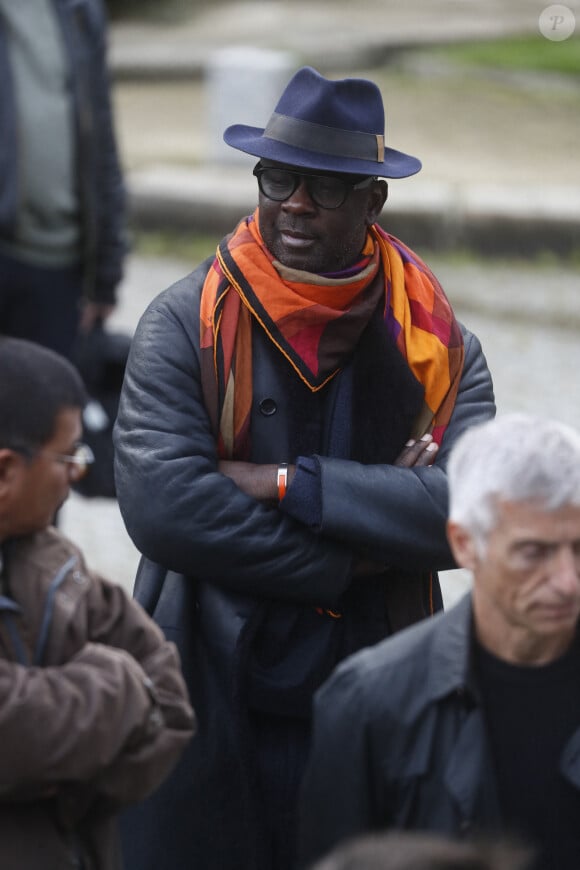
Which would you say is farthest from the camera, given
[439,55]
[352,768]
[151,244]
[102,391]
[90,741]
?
[439,55]

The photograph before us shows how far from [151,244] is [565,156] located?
11.3 ft

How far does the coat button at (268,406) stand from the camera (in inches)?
135

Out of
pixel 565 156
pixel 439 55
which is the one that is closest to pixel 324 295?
pixel 565 156

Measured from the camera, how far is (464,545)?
8.74 ft

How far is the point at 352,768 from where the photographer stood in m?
2.66

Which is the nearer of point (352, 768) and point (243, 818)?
point (352, 768)

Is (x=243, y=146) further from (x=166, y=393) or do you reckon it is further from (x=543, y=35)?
(x=543, y=35)

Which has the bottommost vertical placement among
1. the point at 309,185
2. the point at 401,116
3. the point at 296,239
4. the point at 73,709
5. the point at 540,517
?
the point at 401,116

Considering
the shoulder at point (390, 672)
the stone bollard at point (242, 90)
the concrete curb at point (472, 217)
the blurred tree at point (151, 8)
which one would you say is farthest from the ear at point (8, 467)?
the blurred tree at point (151, 8)

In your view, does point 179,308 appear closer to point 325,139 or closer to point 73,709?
point 325,139

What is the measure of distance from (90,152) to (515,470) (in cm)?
309

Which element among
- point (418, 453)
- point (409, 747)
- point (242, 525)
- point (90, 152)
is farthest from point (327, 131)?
point (90, 152)

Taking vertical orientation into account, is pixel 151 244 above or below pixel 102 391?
below

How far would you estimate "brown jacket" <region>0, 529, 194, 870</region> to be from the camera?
2469 mm
